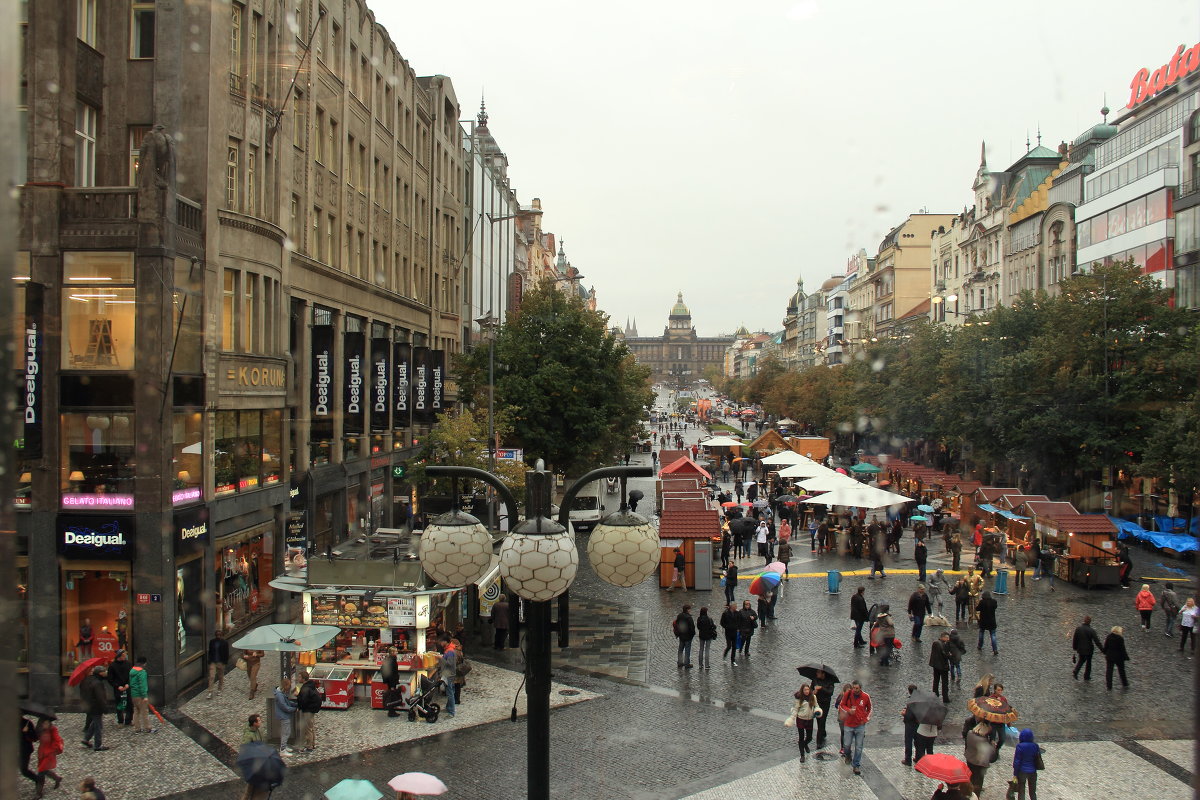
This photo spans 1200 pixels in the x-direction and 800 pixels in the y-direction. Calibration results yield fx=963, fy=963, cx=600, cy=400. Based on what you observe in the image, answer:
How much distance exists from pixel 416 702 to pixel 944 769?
844cm

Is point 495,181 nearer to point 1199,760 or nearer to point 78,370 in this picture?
point 78,370

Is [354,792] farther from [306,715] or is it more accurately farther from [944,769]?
[944,769]

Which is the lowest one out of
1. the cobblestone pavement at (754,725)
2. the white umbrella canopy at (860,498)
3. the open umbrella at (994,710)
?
the cobblestone pavement at (754,725)

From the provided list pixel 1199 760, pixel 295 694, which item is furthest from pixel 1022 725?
pixel 1199 760

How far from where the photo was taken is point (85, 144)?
18.4 meters

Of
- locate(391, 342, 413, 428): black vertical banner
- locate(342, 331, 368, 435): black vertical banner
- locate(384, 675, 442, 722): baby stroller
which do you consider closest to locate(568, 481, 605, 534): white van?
locate(391, 342, 413, 428): black vertical banner

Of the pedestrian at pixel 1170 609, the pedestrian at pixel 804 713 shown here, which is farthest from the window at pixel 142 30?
the pedestrian at pixel 1170 609

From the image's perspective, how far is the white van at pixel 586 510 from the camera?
36.4m

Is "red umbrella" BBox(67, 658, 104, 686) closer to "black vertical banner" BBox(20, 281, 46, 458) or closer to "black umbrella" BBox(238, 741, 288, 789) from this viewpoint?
"black vertical banner" BBox(20, 281, 46, 458)

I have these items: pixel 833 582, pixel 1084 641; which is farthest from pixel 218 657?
pixel 1084 641

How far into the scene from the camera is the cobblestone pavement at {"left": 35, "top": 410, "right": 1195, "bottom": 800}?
504 inches

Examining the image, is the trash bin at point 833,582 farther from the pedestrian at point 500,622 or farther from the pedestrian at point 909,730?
the pedestrian at point 909,730

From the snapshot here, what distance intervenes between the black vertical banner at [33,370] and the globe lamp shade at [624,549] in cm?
1379

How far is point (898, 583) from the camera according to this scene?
2736 cm
